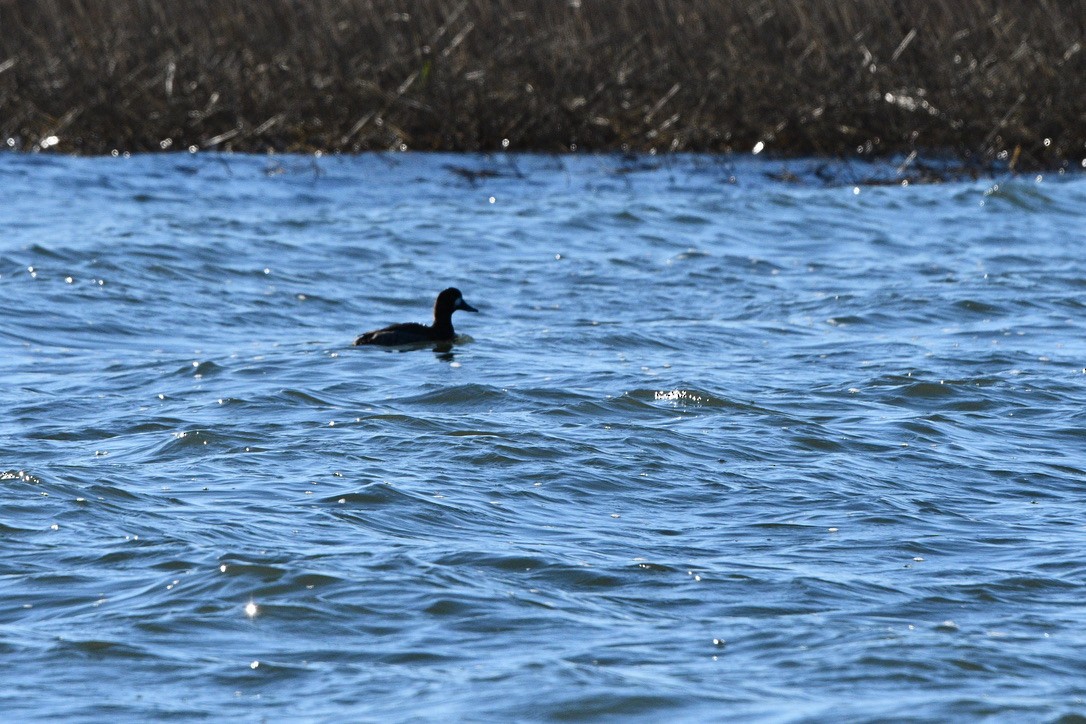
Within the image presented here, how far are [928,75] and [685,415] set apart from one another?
35.4 feet

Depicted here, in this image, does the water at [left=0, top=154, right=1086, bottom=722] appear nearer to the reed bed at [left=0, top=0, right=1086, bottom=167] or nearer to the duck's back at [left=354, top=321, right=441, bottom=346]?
the duck's back at [left=354, top=321, right=441, bottom=346]

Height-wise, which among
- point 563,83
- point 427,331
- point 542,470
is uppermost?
point 563,83

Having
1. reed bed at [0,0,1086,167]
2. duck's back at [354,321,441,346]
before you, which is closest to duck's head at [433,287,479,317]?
duck's back at [354,321,441,346]

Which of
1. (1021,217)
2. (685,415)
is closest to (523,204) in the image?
(1021,217)

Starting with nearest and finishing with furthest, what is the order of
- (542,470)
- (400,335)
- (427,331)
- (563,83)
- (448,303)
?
(542,470) → (400,335) → (427,331) → (448,303) → (563,83)

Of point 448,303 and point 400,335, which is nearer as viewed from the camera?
point 400,335

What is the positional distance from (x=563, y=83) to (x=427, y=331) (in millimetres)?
8127

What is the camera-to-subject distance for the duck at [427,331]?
1049 centimetres

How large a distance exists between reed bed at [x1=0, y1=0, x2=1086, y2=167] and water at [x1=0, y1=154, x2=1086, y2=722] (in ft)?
10.5

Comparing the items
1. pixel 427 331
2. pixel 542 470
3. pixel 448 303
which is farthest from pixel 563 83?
pixel 542 470

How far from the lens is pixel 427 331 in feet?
35.4

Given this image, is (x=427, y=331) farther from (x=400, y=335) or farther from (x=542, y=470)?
(x=542, y=470)

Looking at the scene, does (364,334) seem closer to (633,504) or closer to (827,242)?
(633,504)

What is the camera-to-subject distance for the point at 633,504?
701 centimetres
